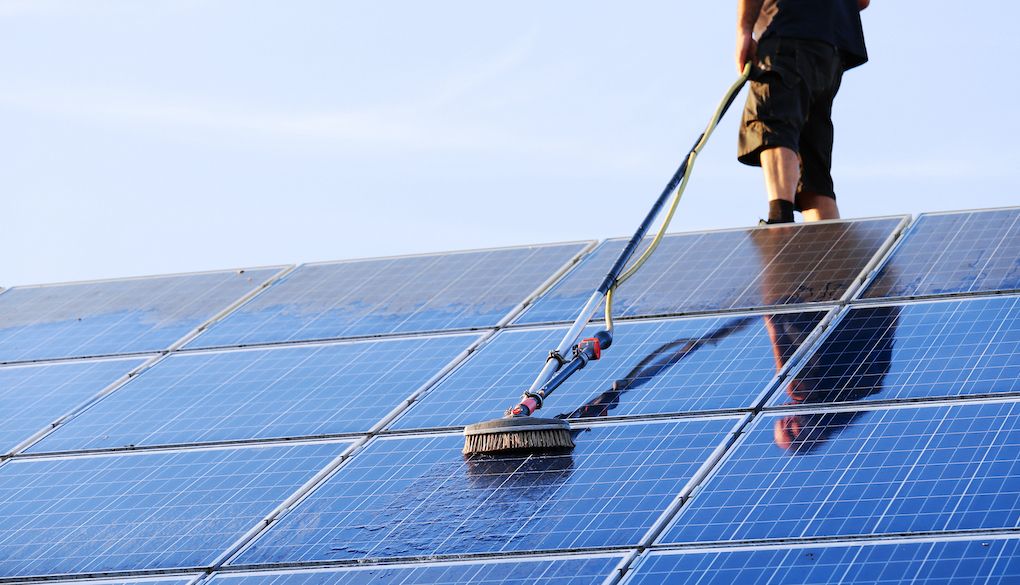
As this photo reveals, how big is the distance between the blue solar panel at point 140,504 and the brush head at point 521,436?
769 millimetres

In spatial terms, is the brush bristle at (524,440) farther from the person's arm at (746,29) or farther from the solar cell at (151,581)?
the person's arm at (746,29)

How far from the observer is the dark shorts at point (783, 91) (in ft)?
37.6

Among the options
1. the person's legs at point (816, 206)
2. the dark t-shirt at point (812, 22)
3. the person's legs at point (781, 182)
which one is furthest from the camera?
the person's legs at point (816, 206)

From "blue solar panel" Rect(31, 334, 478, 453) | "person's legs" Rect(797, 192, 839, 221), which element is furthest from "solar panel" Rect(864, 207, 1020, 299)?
"blue solar panel" Rect(31, 334, 478, 453)

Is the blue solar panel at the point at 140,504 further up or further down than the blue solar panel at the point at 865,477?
further up

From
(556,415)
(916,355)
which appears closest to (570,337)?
(556,415)

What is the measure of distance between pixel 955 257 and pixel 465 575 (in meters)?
4.03

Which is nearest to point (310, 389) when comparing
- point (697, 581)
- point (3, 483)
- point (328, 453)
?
point (328, 453)

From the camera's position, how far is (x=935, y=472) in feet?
22.3

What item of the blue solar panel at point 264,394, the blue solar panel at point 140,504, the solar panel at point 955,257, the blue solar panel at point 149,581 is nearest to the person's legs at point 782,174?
the solar panel at point 955,257

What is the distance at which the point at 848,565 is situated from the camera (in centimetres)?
613

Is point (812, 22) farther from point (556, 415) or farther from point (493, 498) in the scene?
point (493, 498)

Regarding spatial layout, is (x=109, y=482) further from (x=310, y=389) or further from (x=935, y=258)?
(x=935, y=258)

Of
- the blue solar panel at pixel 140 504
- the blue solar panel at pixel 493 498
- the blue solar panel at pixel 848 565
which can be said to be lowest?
the blue solar panel at pixel 848 565
